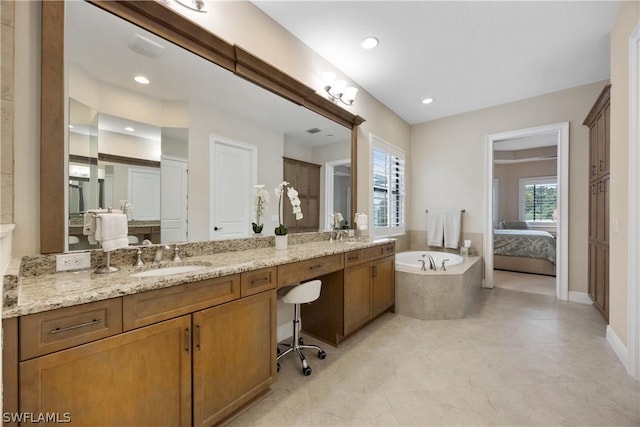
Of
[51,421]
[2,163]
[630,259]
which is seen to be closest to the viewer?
[51,421]

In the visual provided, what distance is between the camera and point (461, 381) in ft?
5.97

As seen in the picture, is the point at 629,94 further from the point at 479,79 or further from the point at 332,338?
the point at 332,338

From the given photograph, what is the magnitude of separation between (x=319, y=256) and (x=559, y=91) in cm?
410

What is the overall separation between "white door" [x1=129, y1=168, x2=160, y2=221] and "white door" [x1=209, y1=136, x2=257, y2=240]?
1.20 feet

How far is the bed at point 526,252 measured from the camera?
473 centimetres

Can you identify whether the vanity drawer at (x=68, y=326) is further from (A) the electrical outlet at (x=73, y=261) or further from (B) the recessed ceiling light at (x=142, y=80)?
(B) the recessed ceiling light at (x=142, y=80)

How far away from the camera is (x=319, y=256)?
1996 millimetres

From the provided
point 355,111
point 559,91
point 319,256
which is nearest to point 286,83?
point 355,111

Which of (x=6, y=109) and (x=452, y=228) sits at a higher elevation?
(x=6, y=109)

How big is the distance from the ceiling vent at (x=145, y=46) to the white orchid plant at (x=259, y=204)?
41.8 inches

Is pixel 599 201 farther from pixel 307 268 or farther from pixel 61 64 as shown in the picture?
pixel 61 64

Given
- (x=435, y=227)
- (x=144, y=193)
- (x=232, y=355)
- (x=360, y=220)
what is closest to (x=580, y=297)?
(x=435, y=227)

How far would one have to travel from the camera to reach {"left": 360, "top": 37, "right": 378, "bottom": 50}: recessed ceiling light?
8.21ft

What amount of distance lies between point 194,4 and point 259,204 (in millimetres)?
1383
